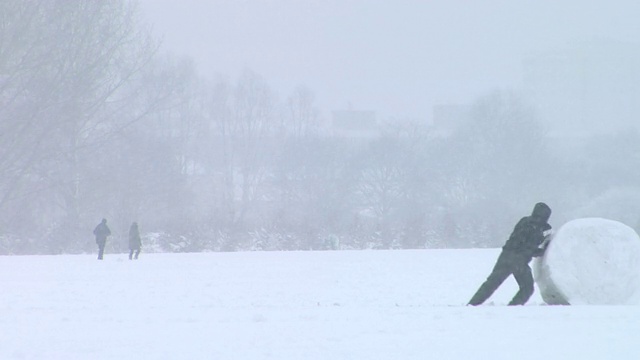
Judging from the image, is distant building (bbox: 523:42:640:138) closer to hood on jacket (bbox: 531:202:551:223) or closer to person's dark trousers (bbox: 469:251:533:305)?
hood on jacket (bbox: 531:202:551:223)

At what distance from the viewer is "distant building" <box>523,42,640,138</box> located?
471 ft

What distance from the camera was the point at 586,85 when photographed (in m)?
157

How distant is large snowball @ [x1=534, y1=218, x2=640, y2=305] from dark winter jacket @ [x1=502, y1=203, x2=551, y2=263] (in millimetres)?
188

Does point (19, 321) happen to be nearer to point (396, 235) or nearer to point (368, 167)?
point (396, 235)

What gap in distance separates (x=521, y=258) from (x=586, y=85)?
14703 centimetres

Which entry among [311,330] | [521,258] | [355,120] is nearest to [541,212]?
[521,258]

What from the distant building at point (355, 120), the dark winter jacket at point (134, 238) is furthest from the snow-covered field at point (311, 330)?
the distant building at point (355, 120)

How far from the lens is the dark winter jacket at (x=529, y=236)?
14.9m

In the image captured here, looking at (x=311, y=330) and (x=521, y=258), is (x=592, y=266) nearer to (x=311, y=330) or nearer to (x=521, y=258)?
(x=521, y=258)

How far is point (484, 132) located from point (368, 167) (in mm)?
8452

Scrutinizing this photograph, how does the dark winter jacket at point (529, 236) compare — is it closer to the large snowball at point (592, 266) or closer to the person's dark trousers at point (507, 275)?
the person's dark trousers at point (507, 275)

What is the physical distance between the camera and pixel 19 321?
12.6 metres

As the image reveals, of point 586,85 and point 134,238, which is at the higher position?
point 586,85

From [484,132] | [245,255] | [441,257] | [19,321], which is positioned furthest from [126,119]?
[19,321]
